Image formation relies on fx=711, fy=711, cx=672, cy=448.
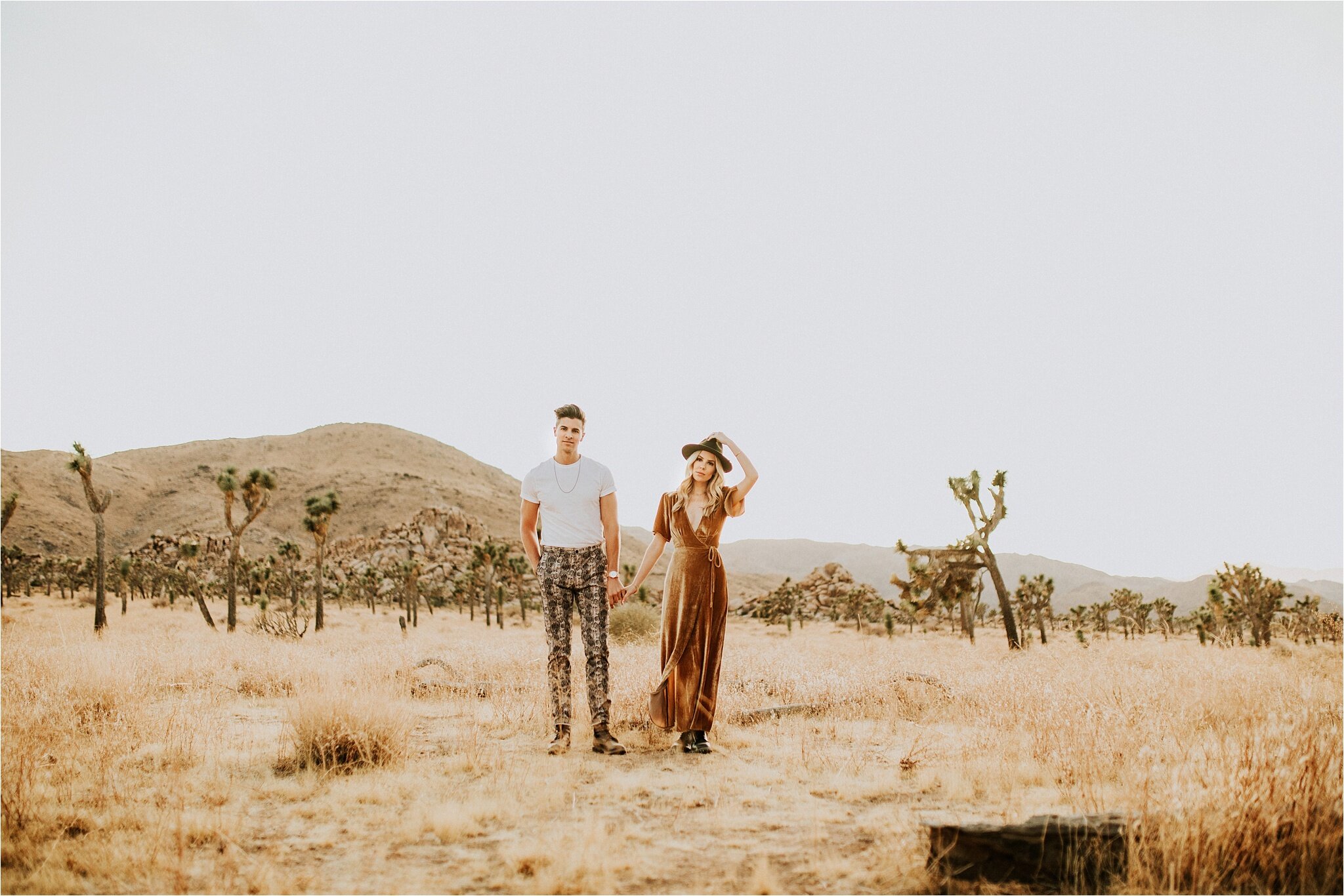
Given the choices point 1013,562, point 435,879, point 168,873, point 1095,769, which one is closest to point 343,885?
point 435,879

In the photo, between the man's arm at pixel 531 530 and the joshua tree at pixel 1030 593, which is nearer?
the man's arm at pixel 531 530

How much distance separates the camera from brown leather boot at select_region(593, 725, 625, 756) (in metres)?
5.43

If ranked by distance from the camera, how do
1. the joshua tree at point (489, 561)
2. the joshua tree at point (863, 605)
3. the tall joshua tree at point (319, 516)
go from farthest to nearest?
the joshua tree at point (863, 605)
the joshua tree at point (489, 561)
the tall joshua tree at point (319, 516)

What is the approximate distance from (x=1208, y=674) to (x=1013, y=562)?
212417mm

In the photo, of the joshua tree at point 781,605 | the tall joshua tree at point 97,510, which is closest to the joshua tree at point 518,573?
the joshua tree at point 781,605

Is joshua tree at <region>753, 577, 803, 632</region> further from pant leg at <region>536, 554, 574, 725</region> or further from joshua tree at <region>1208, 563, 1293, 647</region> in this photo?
pant leg at <region>536, 554, 574, 725</region>

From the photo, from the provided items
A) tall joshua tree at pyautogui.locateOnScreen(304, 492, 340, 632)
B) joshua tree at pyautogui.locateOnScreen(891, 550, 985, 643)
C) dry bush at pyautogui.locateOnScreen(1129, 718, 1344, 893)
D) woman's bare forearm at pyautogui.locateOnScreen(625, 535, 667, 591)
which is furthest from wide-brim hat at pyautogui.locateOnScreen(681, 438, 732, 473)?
tall joshua tree at pyautogui.locateOnScreen(304, 492, 340, 632)

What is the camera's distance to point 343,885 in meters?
3.12

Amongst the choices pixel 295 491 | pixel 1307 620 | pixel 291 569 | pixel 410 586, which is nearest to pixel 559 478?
pixel 1307 620

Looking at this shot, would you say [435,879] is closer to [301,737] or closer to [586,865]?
[586,865]

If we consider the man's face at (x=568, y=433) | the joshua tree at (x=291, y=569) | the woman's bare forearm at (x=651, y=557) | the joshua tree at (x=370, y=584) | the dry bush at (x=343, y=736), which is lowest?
the joshua tree at (x=370, y=584)

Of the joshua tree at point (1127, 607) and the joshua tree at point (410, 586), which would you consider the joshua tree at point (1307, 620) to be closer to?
the joshua tree at point (1127, 607)

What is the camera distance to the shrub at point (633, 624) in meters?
21.9

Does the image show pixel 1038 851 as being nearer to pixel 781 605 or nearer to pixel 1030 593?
pixel 1030 593
